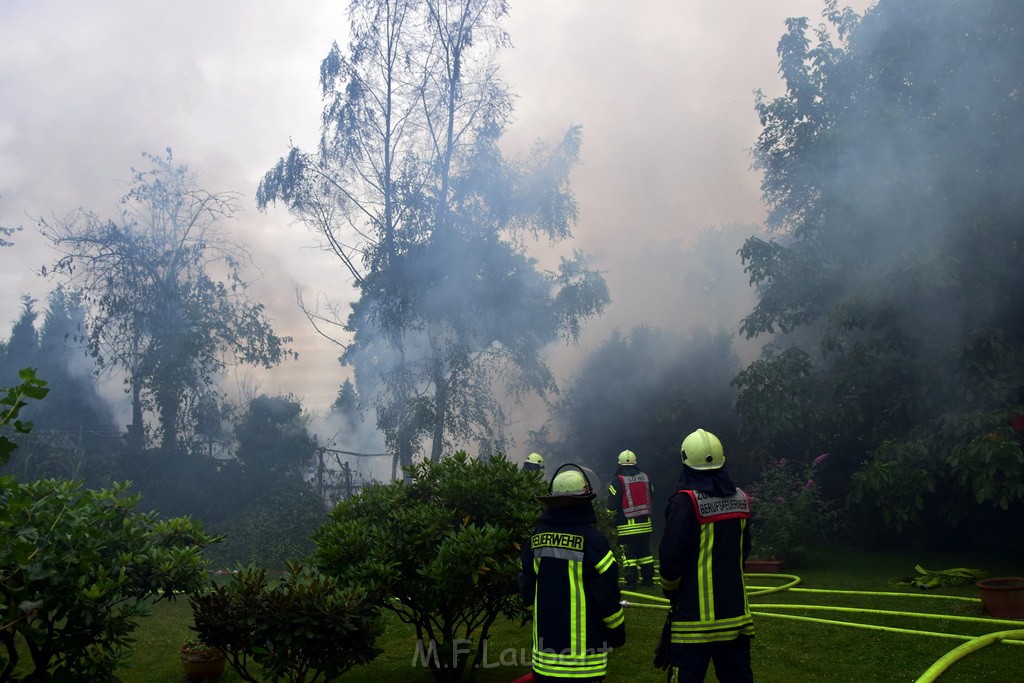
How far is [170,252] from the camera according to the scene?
1761cm

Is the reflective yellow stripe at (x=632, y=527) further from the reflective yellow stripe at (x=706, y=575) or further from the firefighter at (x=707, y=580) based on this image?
the reflective yellow stripe at (x=706, y=575)

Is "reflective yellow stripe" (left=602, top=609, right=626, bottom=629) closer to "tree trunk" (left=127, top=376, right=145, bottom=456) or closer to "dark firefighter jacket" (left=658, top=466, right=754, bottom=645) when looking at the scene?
"dark firefighter jacket" (left=658, top=466, right=754, bottom=645)

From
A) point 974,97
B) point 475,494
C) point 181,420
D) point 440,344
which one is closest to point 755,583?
point 475,494

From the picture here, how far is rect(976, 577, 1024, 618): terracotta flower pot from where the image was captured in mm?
6652

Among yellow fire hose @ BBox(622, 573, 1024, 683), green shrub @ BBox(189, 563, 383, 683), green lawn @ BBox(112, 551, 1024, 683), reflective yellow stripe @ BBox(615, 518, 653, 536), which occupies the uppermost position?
reflective yellow stripe @ BBox(615, 518, 653, 536)

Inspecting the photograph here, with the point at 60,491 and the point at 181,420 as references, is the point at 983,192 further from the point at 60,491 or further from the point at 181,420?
the point at 181,420

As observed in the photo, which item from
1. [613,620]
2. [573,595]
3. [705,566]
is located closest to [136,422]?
[573,595]

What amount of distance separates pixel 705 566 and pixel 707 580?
0.26 ft

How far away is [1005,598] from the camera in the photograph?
670 centimetres

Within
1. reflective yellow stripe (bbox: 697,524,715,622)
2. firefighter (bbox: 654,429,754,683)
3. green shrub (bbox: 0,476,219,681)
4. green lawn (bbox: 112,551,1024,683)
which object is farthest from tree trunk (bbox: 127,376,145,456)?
reflective yellow stripe (bbox: 697,524,715,622)

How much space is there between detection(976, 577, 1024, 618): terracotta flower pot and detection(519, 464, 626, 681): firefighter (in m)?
5.00

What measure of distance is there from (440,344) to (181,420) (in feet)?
21.7

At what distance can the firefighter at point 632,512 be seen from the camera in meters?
9.63

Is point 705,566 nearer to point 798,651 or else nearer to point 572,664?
point 572,664
